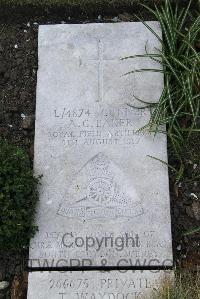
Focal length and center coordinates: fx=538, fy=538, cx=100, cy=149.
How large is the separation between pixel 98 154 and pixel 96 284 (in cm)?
83

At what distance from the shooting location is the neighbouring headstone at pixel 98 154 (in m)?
3.30

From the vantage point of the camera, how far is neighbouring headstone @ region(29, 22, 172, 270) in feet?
10.8

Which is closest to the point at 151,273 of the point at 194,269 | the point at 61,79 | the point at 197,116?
the point at 194,269

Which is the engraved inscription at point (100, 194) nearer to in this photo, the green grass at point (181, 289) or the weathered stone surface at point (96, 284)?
the weathered stone surface at point (96, 284)

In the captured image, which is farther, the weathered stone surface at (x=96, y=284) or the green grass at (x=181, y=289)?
the weathered stone surface at (x=96, y=284)

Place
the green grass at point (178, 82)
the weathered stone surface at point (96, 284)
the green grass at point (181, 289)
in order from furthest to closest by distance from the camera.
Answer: the green grass at point (178, 82)
the weathered stone surface at point (96, 284)
the green grass at point (181, 289)

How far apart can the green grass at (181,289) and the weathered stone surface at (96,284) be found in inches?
1.8

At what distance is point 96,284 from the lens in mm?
3211

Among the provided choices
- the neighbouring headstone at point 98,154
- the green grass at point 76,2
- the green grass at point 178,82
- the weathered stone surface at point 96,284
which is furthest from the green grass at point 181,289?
the green grass at point 76,2

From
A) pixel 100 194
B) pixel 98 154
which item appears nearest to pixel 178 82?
pixel 98 154

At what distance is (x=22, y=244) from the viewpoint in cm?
331

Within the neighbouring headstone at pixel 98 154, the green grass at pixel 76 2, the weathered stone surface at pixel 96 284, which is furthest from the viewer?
the green grass at pixel 76 2

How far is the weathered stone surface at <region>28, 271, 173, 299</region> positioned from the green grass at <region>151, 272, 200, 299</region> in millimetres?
45

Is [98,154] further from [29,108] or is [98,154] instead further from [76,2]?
[76,2]
